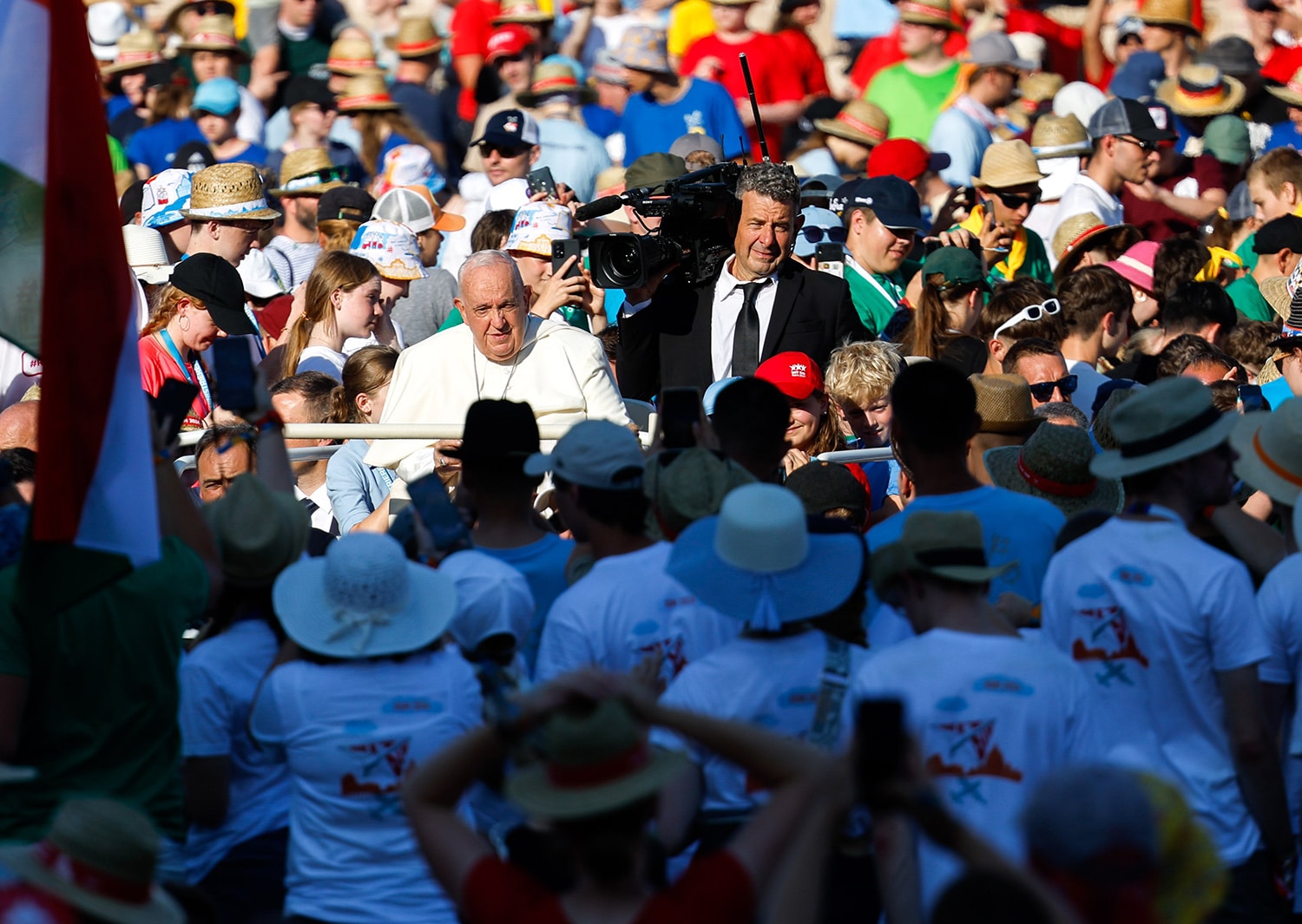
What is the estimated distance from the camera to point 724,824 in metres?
3.88

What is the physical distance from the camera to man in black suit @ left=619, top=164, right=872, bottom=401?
6613 millimetres

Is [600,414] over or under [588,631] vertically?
under

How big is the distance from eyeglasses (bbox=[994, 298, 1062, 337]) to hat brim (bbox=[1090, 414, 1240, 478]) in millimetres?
3294

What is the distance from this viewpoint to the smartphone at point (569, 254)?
6.81m

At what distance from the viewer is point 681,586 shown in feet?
13.2

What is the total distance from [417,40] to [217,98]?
2264mm

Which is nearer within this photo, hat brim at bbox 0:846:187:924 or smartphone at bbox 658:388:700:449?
hat brim at bbox 0:846:187:924

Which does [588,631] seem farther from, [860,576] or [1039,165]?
[1039,165]

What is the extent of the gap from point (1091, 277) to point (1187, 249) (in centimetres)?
103

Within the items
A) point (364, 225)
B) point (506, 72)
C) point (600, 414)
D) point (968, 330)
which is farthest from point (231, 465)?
point (506, 72)

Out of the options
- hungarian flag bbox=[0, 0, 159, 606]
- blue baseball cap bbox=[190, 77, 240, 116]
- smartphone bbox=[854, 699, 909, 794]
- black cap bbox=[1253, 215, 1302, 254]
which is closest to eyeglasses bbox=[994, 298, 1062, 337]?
black cap bbox=[1253, 215, 1302, 254]

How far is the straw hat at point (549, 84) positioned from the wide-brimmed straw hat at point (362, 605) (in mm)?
8237

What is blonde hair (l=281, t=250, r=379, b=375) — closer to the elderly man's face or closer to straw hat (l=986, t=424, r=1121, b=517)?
the elderly man's face

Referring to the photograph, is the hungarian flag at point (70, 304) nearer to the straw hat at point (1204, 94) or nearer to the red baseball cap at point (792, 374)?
the red baseball cap at point (792, 374)
